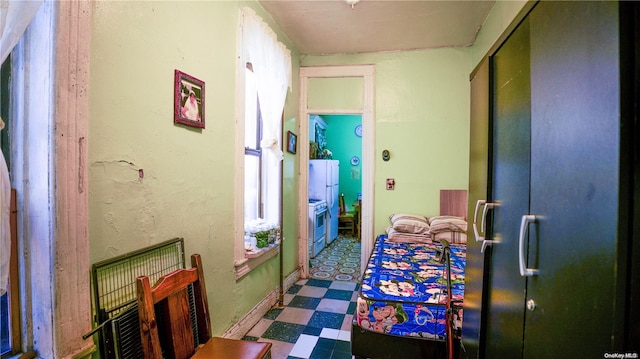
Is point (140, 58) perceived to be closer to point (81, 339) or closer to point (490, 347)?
point (81, 339)

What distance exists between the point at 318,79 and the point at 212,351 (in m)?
3.35

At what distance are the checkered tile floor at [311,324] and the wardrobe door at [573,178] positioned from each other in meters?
1.76

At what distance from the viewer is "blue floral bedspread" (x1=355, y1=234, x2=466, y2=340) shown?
182 centimetres

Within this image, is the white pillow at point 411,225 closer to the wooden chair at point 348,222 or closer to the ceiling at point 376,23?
the ceiling at point 376,23

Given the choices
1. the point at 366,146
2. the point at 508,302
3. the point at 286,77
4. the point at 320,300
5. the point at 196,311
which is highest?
the point at 286,77

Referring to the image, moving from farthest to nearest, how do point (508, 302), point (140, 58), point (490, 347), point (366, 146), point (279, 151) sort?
1. point (366, 146)
2. point (279, 151)
3. point (140, 58)
4. point (490, 347)
5. point (508, 302)

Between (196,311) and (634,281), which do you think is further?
(196,311)

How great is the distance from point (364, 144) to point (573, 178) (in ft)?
10.9

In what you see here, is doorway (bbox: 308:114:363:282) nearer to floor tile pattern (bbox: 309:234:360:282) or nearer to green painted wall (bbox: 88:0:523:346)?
floor tile pattern (bbox: 309:234:360:282)

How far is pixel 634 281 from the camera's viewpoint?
563mm

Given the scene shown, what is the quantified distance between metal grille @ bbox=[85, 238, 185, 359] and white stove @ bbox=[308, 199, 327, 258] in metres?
3.03

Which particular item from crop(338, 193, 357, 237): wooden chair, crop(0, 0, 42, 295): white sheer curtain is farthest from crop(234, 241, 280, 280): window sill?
crop(338, 193, 357, 237): wooden chair

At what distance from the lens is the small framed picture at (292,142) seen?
3.56m

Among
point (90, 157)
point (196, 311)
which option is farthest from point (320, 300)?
point (90, 157)
